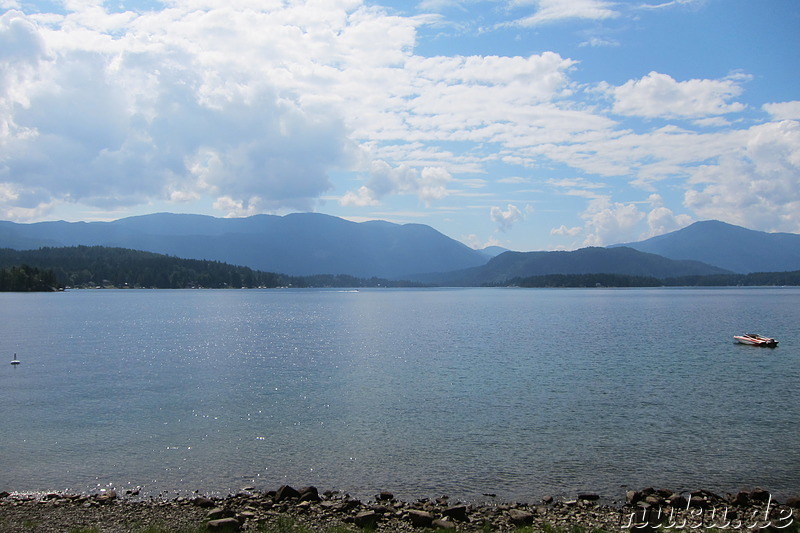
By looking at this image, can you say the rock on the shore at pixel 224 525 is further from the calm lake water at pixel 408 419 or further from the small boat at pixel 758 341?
the small boat at pixel 758 341

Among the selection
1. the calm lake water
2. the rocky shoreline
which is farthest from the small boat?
the rocky shoreline

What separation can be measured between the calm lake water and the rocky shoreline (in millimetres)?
1492

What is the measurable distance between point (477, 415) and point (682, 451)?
10829 mm

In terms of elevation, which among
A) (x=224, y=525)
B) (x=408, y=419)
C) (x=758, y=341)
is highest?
(x=224, y=525)

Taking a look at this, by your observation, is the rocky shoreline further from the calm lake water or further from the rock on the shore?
the calm lake water

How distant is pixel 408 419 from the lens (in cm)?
3145

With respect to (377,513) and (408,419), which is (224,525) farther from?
(408,419)

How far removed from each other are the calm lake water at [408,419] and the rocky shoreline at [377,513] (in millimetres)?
1492

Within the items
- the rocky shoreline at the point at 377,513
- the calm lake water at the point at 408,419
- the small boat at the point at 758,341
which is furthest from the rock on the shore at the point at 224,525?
the small boat at the point at 758,341

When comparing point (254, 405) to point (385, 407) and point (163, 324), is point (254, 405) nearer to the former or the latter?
point (385, 407)

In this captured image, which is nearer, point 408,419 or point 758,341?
point 408,419

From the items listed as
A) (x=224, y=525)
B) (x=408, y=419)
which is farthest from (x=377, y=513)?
(x=408, y=419)

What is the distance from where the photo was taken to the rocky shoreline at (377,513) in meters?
16.8

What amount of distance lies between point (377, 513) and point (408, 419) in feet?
45.4
